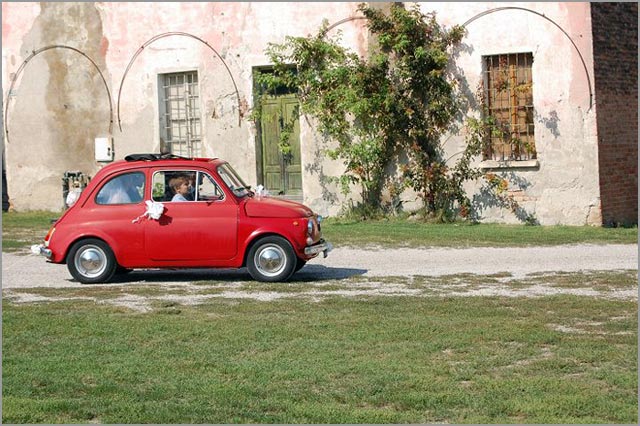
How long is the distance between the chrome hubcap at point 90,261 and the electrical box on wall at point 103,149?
32.3 ft

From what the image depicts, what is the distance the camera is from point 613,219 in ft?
65.4

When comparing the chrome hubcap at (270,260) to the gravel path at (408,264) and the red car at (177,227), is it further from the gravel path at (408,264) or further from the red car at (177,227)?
the gravel path at (408,264)

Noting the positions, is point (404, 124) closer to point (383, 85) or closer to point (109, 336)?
point (383, 85)

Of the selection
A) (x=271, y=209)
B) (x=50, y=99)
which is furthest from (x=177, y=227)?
(x=50, y=99)

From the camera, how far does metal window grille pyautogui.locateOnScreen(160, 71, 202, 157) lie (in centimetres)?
2298

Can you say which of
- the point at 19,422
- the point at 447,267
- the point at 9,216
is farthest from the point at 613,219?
the point at 19,422

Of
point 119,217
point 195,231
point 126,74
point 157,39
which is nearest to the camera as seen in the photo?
point 195,231

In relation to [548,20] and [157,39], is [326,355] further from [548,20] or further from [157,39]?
[157,39]

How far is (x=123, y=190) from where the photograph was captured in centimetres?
1362

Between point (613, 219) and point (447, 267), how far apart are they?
21.0ft

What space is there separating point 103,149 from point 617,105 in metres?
10.1

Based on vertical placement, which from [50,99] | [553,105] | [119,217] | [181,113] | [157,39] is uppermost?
[157,39]

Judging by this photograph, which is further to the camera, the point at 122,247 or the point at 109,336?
the point at 122,247

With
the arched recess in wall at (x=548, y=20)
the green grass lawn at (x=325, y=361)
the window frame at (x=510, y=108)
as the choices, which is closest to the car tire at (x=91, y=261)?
the green grass lawn at (x=325, y=361)
